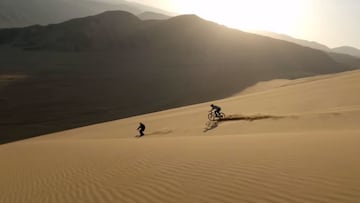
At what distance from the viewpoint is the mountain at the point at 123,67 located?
32406 mm

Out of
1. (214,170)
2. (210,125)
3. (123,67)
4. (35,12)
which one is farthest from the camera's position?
(35,12)

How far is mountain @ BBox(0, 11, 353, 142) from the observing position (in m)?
32.4

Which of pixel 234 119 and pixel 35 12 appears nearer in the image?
pixel 234 119

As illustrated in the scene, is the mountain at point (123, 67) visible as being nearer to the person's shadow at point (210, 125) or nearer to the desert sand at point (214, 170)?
the person's shadow at point (210, 125)

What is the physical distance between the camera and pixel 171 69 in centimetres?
4878

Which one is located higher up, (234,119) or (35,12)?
(35,12)

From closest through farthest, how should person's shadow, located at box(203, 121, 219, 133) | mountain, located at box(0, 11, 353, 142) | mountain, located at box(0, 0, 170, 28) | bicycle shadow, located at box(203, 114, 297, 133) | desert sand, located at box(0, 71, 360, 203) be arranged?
desert sand, located at box(0, 71, 360, 203) → bicycle shadow, located at box(203, 114, 297, 133) → person's shadow, located at box(203, 121, 219, 133) → mountain, located at box(0, 11, 353, 142) → mountain, located at box(0, 0, 170, 28)

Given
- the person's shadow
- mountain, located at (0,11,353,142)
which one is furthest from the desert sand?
mountain, located at (0,11,353,142)

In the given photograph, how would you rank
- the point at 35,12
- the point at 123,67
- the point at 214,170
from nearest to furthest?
the point at 214,170
the point at 123,67
the point at 35,12

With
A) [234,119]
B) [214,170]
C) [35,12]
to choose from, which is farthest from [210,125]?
[35,12]

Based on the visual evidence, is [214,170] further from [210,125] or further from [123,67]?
[123,67]

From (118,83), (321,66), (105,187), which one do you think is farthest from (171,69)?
(105,187)

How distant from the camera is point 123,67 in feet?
166

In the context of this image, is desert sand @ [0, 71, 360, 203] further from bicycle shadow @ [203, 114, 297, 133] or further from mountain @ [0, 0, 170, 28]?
mountain @ [0, 0, 170, 28]
